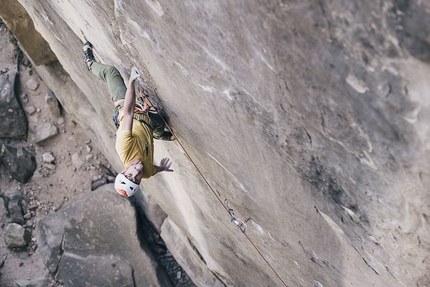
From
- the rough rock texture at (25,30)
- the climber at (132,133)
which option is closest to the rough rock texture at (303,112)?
the climber at (132,133)

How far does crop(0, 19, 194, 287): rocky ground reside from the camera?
24.5 feet

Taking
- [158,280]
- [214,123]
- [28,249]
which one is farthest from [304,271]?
[28,249]

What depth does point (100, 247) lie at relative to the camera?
22.8ft

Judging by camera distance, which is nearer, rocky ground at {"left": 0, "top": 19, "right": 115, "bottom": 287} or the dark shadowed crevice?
the dark shadowed crevice

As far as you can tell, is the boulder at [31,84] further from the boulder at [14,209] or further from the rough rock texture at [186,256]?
the rough rock texture at [186,256]

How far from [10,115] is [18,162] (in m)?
0.84

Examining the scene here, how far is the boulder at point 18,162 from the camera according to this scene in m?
7.76

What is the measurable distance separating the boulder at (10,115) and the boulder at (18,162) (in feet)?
0.85

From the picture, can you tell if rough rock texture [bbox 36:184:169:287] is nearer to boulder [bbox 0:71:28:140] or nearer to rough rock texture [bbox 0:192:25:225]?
rough rock texture [bbox 0:192:25:225]

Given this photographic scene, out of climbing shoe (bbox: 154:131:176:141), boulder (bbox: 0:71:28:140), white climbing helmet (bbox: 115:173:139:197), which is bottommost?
boulder (bbox: 0:71:28:140)

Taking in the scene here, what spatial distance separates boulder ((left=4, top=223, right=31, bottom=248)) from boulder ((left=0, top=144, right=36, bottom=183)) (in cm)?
81

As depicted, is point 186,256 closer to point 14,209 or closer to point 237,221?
point 237,221

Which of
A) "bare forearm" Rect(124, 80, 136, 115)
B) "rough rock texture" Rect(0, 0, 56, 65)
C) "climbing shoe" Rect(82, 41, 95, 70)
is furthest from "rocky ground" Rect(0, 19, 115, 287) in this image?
"bare forearm" Rect(124, 80, 136, 115)

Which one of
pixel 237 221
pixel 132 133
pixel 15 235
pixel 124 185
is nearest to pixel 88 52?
pixel 132 133
